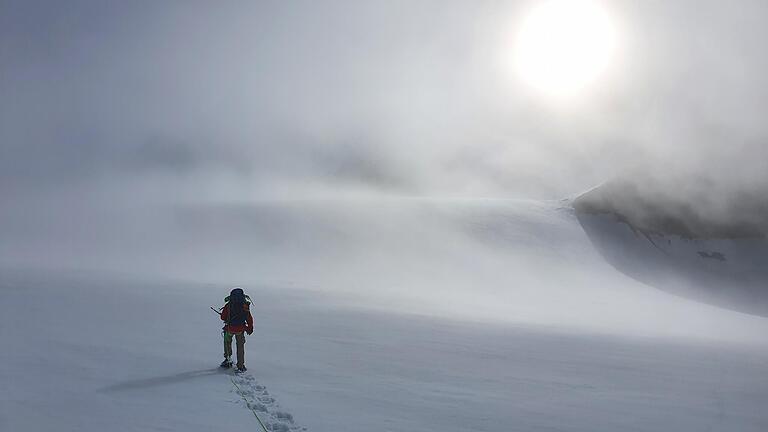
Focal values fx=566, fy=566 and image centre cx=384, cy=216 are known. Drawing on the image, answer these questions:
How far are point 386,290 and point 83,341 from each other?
18412 mm

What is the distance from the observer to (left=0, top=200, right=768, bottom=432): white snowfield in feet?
25.2

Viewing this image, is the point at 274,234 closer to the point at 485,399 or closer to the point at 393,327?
the point at 393,327

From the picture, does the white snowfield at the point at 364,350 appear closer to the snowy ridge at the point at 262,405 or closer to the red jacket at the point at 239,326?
the snowy ridge at the point at 262,405

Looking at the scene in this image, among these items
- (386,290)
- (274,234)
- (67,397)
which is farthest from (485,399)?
(274,234)

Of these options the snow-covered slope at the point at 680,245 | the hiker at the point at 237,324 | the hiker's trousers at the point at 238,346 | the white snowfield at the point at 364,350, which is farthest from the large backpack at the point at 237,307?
the snow-covered slope at the point at 680,245

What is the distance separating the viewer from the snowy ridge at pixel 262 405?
22.6ft

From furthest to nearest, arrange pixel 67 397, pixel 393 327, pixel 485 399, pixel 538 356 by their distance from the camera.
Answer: pixel 393 327 < pixel 538 356 < pixel 485 399 < pixel 67 397

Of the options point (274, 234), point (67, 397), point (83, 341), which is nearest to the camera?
point (67, 397)

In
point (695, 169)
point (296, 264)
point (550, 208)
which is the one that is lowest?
point (296, 264)

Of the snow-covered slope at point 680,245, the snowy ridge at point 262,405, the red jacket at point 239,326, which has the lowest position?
the snowy ridge at point 262,405

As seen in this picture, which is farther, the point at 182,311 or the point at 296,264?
the point at 296,264

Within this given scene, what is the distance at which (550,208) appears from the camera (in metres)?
49.0

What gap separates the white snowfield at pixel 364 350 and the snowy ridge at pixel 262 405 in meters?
0.05

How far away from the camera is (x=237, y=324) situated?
32.1 feet
